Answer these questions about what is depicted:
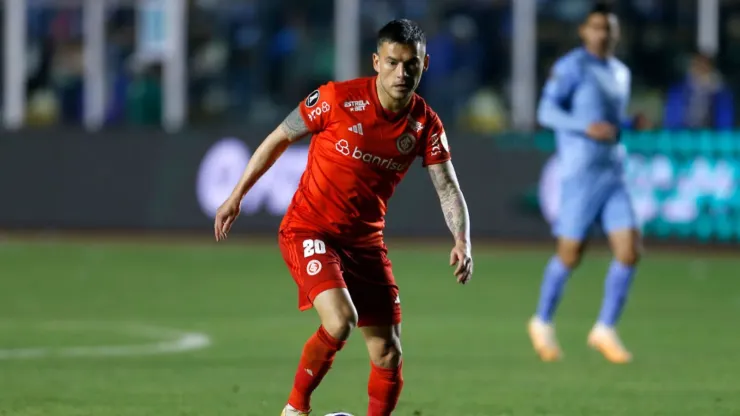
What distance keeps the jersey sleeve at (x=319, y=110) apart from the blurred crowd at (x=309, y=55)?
1300cm

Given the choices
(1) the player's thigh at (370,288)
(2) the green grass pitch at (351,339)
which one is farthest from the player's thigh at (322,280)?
(2) the green grass pitch at (351,339)

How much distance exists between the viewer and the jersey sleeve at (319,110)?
6.87m

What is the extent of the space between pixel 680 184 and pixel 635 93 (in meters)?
2.12

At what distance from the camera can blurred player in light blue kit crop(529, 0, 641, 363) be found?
10.2 meters

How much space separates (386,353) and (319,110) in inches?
44.0

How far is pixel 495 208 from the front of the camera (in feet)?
63.9

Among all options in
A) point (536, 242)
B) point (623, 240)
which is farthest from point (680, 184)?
point (623, 240)

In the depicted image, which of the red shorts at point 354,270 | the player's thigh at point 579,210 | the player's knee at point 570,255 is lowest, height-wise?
the player's knee at point 570,255

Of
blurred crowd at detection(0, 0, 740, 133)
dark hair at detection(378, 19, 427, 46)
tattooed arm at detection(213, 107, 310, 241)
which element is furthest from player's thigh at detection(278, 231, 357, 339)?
blurred crowd at detection(0, 0, 740, 133)

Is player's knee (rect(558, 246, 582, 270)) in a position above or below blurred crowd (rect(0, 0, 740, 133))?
above

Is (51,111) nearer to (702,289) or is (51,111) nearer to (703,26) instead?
(703,26)

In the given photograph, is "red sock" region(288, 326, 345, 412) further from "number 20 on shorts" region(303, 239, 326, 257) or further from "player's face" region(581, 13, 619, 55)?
"player's face" region(581, 13, 619, 55)

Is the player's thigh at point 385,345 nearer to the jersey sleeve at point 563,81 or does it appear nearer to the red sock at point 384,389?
the red sock at point 384,389

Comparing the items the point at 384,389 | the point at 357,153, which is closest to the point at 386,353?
the point at 384,389
